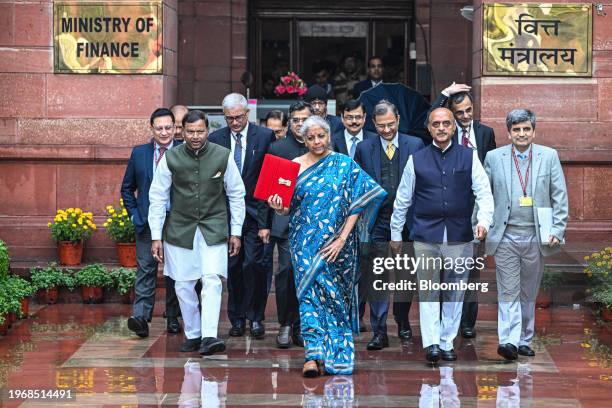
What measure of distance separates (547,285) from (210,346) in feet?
13.7

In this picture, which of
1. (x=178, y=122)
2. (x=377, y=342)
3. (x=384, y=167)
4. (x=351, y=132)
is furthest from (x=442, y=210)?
(x=178, y=122)

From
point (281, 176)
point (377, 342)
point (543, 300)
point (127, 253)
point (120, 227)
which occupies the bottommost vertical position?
point (377, 342)

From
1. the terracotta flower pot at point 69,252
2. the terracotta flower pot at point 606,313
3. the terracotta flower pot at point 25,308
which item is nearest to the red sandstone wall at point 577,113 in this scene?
the terracotta flower pot at point 606,313

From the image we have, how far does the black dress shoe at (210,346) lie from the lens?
1013 centimetres

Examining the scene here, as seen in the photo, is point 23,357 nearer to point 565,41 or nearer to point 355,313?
point 355,313

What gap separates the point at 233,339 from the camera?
11.0 meters

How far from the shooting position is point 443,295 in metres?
10.0

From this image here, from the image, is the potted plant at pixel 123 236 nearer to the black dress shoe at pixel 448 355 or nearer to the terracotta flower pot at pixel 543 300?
the terracotta flower pot at pixel 543 300

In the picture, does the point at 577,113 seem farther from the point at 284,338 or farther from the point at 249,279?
the point at 284,338

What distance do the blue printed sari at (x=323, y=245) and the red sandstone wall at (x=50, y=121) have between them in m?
4.55

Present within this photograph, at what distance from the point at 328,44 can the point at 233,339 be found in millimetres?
7836

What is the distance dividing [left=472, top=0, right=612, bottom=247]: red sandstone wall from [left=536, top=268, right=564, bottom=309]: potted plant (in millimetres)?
807

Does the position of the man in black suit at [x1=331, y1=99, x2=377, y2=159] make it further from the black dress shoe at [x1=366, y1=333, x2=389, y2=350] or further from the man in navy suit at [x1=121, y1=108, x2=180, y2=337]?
the black dress shoe at [x1=366, y1=333, x2=389, y2=350]

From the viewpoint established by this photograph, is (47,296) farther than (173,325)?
Yes
